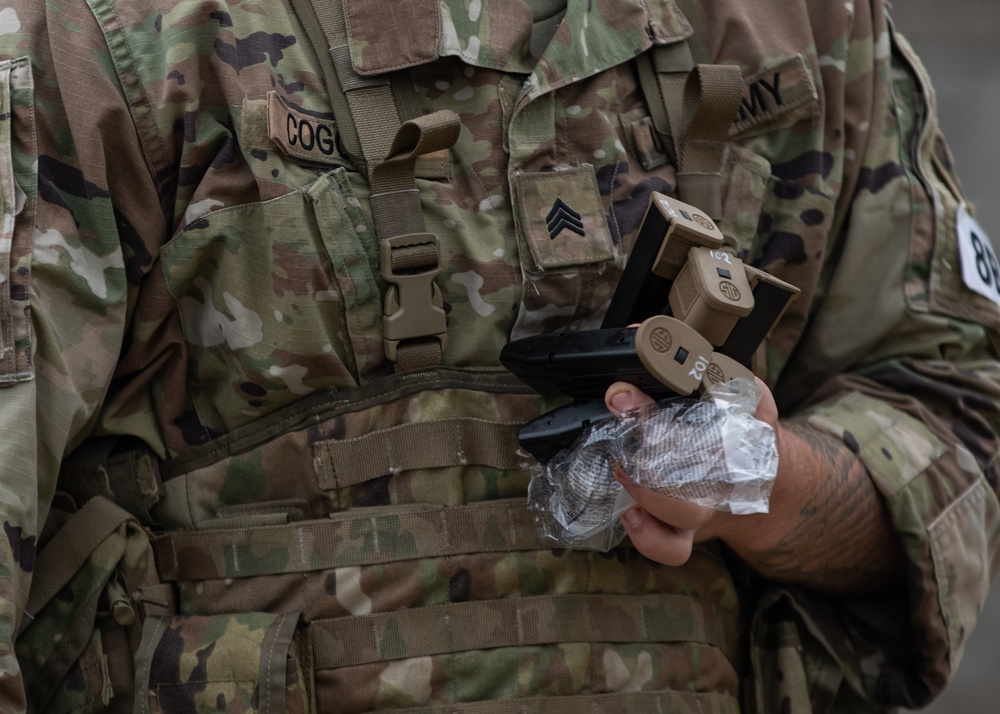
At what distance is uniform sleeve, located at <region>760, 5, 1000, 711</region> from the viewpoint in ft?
4.99

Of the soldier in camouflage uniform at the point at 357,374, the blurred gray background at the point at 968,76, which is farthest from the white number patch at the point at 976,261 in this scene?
the blurred gray background at the point at 968,76

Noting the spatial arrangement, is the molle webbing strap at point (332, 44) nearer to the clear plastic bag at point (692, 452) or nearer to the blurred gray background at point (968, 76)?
the clear plastic bag at point (692, 452)

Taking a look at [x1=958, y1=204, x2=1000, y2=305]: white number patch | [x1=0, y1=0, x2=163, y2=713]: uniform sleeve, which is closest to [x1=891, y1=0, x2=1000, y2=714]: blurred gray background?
[x1=958, y1=204, x2=1000, y2=305]: white number patch

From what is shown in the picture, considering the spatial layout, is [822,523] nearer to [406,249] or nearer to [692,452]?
[692,452]

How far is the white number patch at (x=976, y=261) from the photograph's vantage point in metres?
1.60

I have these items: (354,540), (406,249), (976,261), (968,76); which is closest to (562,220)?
(406,249)

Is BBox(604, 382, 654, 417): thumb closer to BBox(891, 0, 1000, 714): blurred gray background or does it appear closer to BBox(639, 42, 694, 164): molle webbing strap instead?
BBox(639, 42, 694, 164): molle webbing strap

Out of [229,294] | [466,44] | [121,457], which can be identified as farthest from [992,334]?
[121,457]

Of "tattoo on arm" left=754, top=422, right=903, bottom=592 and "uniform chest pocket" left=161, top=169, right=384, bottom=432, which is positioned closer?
"uniform chest pocket" left=161, top=169, right=384, bottom=432

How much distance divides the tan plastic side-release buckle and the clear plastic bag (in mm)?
247

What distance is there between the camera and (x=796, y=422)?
154cm

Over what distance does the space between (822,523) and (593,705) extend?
1.37 ft

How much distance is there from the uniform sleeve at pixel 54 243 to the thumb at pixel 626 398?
0.59 m

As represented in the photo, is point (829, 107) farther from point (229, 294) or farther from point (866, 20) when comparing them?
point (229, 294)
